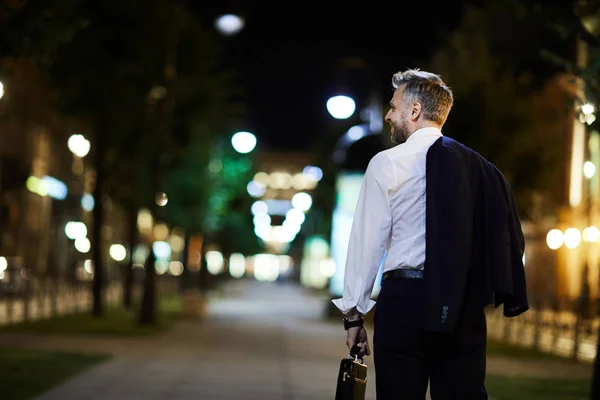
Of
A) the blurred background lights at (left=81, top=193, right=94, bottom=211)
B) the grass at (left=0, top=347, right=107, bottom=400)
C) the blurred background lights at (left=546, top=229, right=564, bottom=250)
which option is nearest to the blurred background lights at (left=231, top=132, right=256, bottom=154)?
the blurred background lights at (left=546, top=229, right=564, bottom=250)

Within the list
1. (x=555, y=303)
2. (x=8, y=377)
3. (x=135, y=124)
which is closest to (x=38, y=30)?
(x=8, y=377)

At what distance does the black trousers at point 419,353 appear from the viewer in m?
4.46

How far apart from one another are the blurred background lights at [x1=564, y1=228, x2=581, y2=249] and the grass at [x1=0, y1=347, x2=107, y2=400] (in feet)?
75.6

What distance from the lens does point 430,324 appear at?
4.31 m

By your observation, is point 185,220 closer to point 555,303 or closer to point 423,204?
point 555,303

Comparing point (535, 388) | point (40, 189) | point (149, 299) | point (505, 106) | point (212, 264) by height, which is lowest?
point (212, 264)

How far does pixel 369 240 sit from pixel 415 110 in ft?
1.93

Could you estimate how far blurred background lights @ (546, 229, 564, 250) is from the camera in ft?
119

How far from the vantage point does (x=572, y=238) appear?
3528 cm

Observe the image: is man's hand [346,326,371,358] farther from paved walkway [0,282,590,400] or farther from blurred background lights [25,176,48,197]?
Answer: blurred background lights [25,176,48,197]

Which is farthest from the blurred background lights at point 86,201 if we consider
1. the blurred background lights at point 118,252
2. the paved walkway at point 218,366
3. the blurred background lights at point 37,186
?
the paved walkway at point 218,366

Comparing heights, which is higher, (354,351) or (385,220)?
(385,220)

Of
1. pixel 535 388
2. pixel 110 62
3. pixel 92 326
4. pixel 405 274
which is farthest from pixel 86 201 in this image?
pixel 405 274

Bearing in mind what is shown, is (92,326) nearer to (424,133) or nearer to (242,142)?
(242,142)
